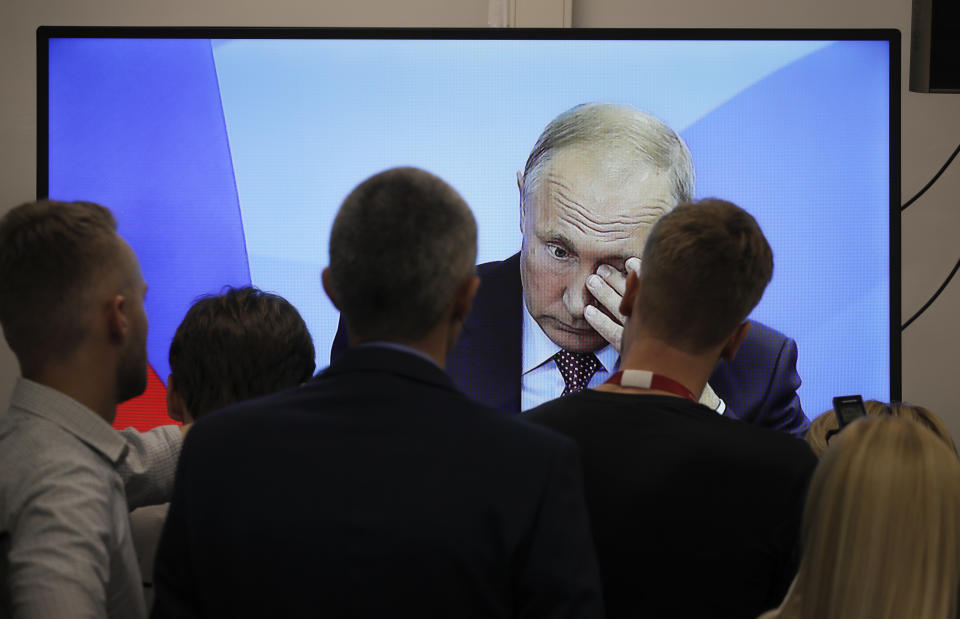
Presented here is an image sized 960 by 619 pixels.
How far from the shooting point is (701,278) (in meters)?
1.54

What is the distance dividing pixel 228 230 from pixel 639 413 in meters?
1.92

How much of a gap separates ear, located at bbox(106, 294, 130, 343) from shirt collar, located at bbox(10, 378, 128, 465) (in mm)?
124

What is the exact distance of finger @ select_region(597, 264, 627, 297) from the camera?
288 cm

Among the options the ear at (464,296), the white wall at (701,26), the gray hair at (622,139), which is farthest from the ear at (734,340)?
the white wall at (701,26)

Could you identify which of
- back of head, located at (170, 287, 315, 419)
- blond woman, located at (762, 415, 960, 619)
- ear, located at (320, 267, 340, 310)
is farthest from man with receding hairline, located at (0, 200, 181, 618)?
blond woman, located at (762, 415, 960, 619)

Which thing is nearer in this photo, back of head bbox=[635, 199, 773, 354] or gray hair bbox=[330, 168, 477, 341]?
gray hair bbox=[330, 168, 477, 341]

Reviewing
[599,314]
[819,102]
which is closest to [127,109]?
[599,314]

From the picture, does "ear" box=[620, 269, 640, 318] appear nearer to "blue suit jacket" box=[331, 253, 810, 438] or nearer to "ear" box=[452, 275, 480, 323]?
"ear" box=[452, 275, 480, 323]

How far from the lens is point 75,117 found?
3.04 meters

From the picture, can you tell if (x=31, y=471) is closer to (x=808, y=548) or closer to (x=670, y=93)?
(x=808, y=548)

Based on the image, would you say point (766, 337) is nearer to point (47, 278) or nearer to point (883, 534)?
point (883, 534)

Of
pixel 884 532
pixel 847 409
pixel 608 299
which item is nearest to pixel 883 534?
pixel 884 532

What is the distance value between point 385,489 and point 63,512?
0.52m

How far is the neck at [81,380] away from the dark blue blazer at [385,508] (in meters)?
0.41
